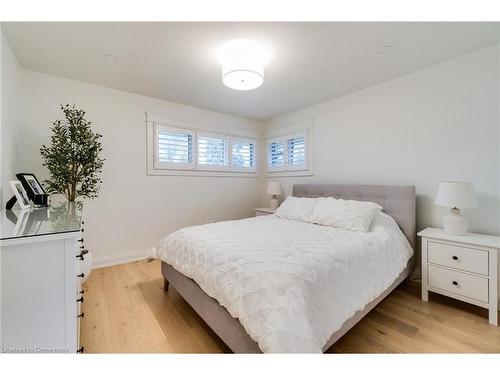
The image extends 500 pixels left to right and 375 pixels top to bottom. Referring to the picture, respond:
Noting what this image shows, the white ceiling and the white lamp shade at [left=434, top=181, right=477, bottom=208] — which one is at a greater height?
the white ceiling

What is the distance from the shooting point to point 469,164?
2.01 metres

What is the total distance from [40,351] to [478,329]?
2.73m

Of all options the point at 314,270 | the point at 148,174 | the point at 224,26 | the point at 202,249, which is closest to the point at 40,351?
the point at 202,249

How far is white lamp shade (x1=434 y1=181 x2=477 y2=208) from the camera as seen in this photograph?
178 cm

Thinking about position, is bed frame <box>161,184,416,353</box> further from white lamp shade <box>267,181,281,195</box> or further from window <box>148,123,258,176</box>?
window <box>148,123,258,176</box>

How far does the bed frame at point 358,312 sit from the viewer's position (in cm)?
119

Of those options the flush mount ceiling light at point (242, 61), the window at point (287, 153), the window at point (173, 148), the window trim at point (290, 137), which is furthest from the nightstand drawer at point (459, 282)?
the window at point (173, 148)

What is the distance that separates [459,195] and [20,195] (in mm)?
3554

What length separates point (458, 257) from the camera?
1.80 metres

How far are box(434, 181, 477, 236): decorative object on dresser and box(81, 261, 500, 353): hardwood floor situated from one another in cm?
71

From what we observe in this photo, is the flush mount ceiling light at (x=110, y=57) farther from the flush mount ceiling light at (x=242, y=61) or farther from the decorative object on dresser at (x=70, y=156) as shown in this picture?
the flush mount ceiling light at (x=242, y=61)

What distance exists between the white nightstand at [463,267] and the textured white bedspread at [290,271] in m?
0.21

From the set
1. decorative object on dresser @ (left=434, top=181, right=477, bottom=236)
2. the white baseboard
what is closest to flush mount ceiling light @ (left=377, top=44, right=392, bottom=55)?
decorative object on dresser @ (left=434, top=181, right=477, bottom=236)

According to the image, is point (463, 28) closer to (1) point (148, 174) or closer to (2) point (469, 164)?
(2) point (469, 164)
